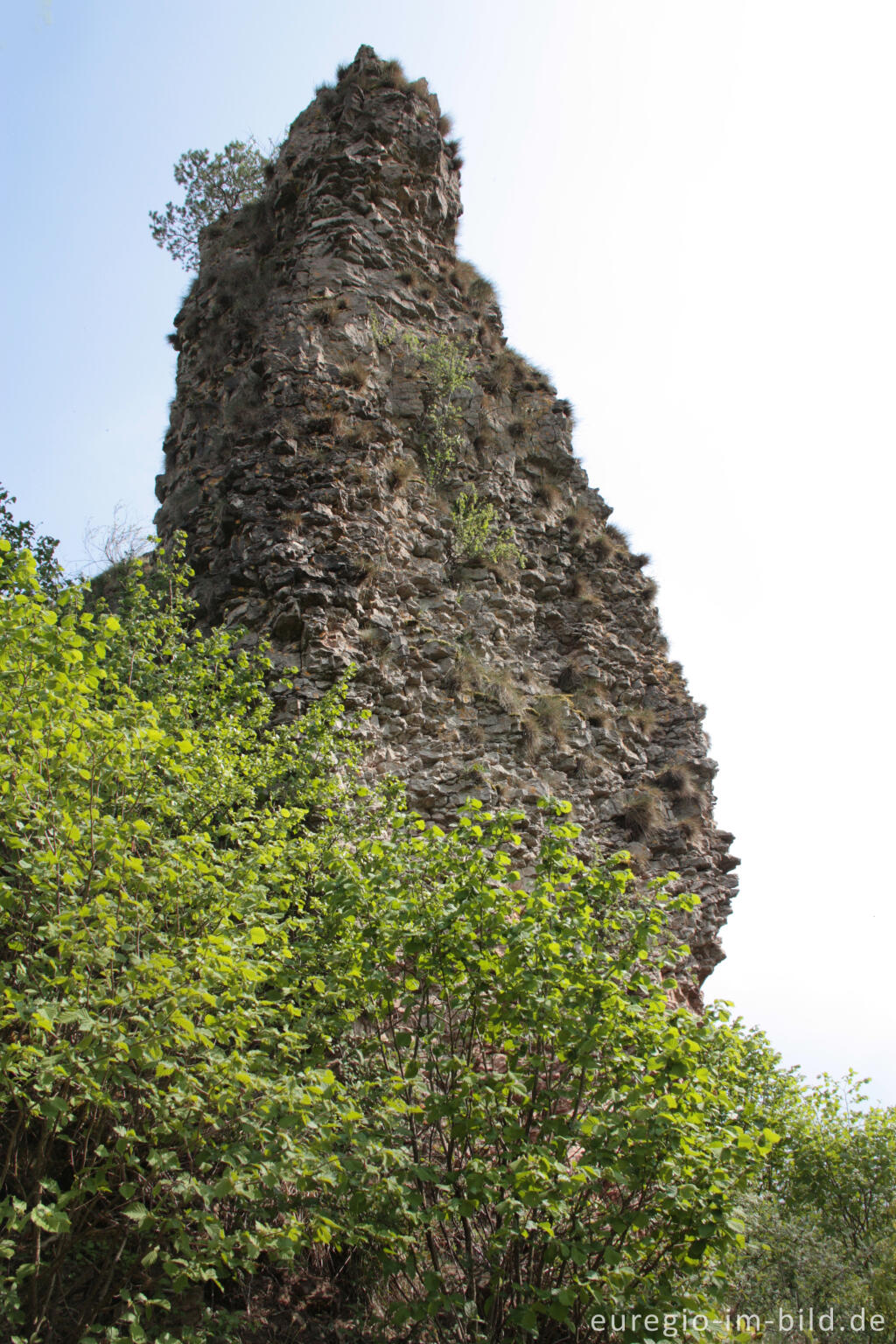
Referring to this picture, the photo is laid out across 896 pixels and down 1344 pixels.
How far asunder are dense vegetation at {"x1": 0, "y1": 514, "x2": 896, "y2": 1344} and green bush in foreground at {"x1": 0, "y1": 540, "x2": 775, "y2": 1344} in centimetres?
3

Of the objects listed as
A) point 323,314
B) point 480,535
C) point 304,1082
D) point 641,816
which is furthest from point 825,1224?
point 323,314

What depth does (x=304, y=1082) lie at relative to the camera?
5.71 meters

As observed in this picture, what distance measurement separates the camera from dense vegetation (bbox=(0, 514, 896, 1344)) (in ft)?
16.5

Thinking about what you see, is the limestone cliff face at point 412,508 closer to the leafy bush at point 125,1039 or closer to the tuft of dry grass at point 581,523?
the tuft of dry grass at point 581,523

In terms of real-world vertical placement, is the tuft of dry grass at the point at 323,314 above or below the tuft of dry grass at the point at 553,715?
above

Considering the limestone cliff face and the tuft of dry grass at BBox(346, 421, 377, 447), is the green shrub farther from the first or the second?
the tuft of dry grass at BBox(346, 421, 377, 447)

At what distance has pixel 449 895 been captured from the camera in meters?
6.30

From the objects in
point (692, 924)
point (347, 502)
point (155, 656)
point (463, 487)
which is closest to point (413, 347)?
point (463, 487)

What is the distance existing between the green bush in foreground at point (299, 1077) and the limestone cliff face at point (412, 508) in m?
5.43

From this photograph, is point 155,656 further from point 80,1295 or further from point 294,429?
point 80,1295

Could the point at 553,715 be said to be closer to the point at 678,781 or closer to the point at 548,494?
the point at 678,781

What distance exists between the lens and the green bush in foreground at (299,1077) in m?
5.01

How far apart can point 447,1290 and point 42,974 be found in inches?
178

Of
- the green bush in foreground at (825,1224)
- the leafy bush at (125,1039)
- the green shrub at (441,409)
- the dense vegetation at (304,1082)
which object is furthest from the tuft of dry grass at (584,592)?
the leafy bush at (125,1039)
